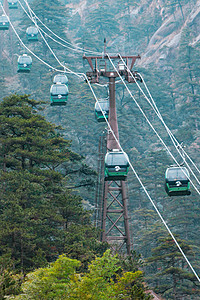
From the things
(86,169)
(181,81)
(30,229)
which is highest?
(181,81)

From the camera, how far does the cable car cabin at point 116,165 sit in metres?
23.5

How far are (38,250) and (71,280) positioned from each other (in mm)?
7025

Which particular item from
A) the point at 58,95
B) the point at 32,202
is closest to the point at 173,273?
the point at 32,202

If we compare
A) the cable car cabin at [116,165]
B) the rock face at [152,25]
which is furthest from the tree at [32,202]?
the rock face at [152,25]

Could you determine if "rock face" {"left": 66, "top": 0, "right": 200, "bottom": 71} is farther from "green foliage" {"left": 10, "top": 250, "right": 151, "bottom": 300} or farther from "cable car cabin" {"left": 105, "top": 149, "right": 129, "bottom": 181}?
"green foliage" {"left": 10, "top": 250, "right": 151, "bottom": 300}

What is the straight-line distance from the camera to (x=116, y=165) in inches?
923

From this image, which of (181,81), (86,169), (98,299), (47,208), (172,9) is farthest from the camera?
(172,9)

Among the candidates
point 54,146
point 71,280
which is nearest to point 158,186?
point 54,146

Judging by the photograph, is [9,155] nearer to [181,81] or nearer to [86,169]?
[86,169]

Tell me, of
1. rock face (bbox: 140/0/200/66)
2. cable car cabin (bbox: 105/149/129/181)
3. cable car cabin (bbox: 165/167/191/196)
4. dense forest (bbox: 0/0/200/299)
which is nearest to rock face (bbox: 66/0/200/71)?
rock face (bbox: 140/0/200/66)

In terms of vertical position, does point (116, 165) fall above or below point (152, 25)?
below

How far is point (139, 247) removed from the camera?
48094mm

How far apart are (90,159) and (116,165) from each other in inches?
1600

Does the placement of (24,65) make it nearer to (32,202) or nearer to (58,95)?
(58,95)
